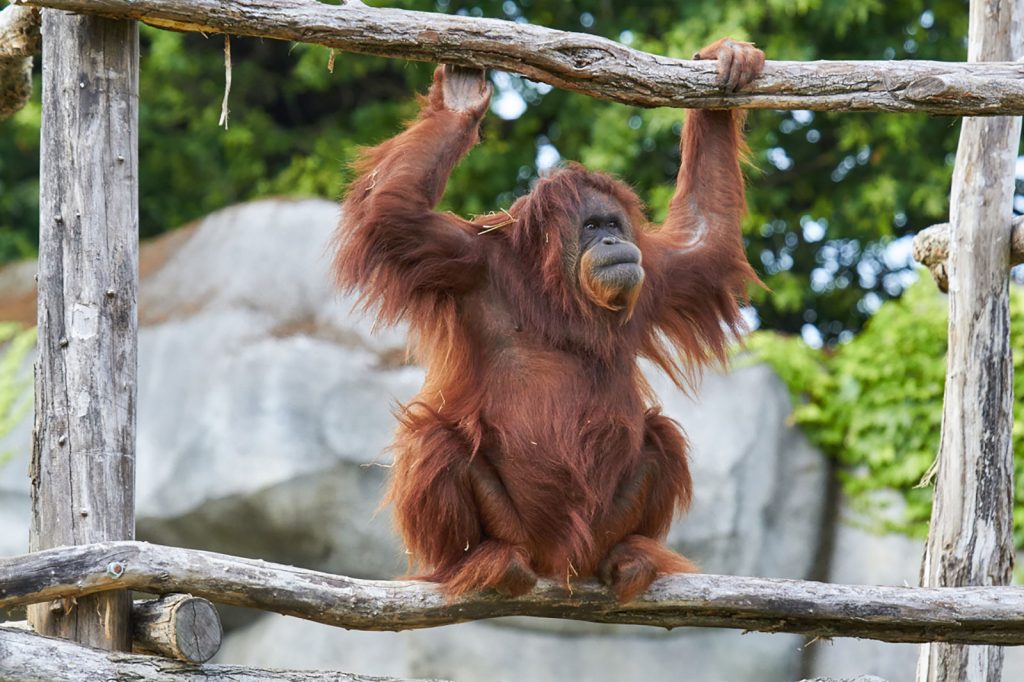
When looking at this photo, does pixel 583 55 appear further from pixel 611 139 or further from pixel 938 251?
pixel 611 139

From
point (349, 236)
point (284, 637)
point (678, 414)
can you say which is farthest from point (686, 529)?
point (349, 236)

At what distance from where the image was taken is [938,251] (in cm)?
474

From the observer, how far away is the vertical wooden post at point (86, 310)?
359cm

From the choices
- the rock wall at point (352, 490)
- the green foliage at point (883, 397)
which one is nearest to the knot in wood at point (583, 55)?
the rock wall at point (352, 490)

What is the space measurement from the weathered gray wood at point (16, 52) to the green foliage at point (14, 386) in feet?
11.1

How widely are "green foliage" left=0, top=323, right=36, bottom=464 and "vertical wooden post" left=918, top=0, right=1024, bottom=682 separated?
523cm

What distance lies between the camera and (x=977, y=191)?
4512mm

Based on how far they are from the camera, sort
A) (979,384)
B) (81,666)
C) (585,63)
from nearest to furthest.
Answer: (81,666) < (585,63) < (979,384)

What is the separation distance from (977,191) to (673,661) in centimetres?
418

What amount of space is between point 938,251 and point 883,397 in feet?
10.2

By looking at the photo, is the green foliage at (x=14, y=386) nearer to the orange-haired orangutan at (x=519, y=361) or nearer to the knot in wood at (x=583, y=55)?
the orange-haired orangutan at (x=519, y=361)

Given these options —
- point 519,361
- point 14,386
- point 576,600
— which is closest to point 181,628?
A: point 576,600

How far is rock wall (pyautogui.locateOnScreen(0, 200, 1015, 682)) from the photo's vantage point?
7.52m

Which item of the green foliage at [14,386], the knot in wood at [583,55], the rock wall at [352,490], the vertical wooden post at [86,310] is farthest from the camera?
the green foliage at [14,386]
